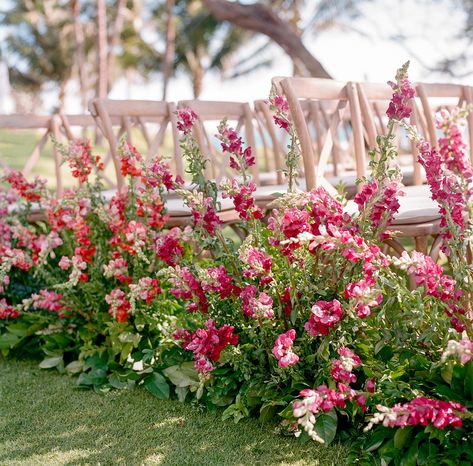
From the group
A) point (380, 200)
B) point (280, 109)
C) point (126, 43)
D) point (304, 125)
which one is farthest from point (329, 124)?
point (126, 43)

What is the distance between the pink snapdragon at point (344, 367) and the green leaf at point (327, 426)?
0.17 meters

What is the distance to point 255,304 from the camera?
2.05 metres

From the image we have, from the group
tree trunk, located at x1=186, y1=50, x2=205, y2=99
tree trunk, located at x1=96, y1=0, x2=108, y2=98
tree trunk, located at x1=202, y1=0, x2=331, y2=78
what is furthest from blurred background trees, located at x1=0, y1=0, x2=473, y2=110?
tree trunk, located at x1=202, y1=0, x2=331, y2=78

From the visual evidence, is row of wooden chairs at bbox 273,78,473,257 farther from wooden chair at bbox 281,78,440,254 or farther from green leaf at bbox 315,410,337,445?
green leaf at bbox 315,410,337,445

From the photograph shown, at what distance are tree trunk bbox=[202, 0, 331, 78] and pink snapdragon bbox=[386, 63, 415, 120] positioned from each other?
6.60 m

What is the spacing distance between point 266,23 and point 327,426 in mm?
7099

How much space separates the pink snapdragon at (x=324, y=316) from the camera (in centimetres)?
192

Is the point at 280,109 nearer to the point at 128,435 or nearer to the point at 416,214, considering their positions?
the point at 416,214

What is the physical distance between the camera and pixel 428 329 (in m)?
1.93

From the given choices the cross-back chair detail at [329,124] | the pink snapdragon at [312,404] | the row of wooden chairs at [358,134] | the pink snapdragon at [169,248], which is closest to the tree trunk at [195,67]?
the row of wooden chairs at [358,134]

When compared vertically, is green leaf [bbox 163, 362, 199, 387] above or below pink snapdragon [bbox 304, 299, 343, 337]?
below

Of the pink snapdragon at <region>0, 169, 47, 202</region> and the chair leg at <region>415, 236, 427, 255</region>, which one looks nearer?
the chair leg at <region>415, 236, 427, 255</region>

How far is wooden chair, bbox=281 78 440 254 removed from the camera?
8.21ft

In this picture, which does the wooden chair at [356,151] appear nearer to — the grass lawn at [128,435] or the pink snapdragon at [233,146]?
the pink snapdragon at [233,146]
